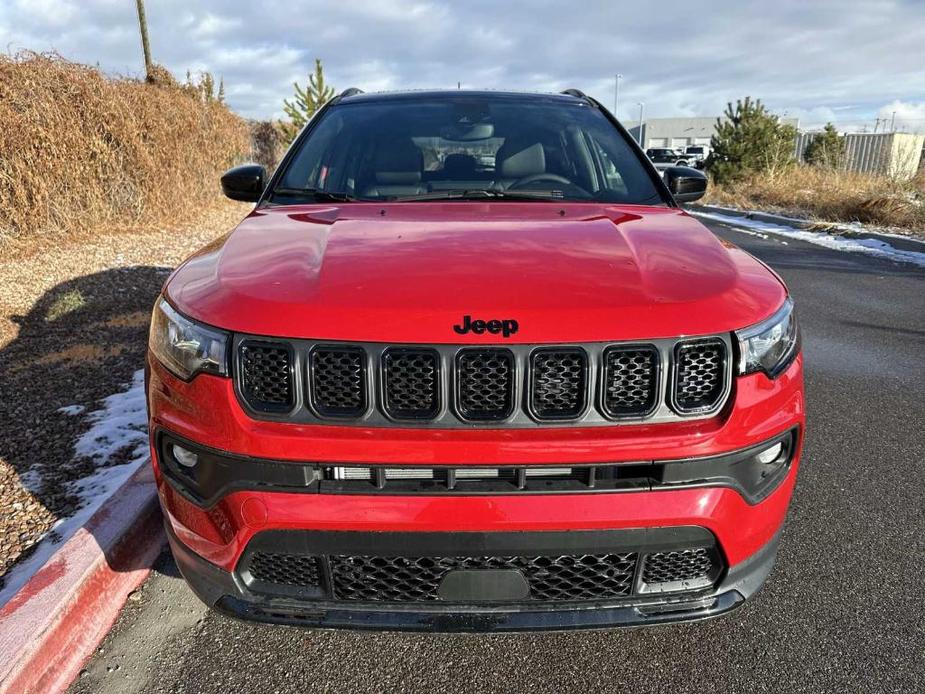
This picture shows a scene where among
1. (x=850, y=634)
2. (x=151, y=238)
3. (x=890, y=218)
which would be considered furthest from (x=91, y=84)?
(x=890, y=218)

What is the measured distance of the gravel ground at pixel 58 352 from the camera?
2744mm

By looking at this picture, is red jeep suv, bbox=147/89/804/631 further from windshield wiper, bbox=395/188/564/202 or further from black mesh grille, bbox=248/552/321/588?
windshield wiper, bbox=395/188/564/202

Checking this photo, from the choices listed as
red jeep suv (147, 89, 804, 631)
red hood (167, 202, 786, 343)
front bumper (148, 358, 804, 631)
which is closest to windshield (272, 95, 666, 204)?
red hood (167, 202, 786, 343)

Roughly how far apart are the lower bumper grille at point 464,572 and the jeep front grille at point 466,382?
0.36 meters

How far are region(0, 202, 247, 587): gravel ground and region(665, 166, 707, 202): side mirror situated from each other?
9.44 ft

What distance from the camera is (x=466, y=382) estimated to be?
162 cm

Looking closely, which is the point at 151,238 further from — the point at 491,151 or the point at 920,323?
the point at 920,323

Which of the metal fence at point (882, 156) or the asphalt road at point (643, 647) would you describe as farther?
the metal fence at point (882, 156)

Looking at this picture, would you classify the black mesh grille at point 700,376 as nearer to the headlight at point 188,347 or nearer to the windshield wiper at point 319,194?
the headlight at point 188,347

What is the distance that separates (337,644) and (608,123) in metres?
2.66

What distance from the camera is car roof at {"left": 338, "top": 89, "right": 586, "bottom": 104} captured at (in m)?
3.42

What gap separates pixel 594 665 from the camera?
2025 mm

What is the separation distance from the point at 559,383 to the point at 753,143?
2147 centimetres

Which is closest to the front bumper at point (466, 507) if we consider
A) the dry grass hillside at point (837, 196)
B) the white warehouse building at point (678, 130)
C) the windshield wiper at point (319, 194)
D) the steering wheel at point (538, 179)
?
the windshield wiper at point (319, 194)
